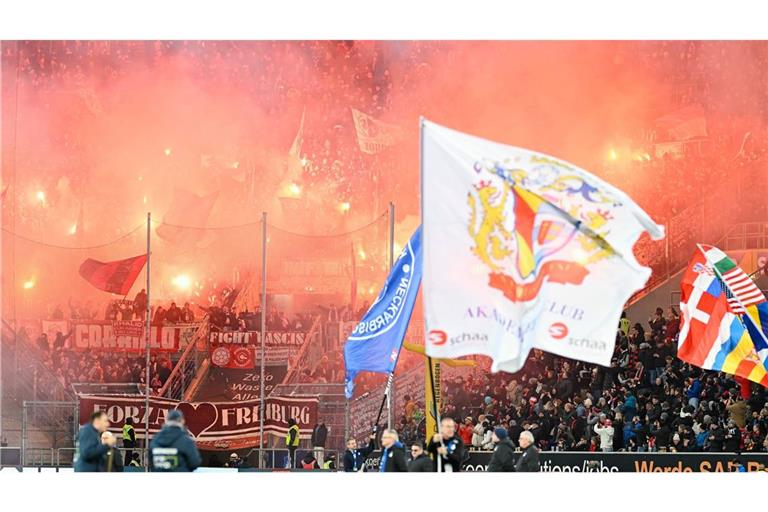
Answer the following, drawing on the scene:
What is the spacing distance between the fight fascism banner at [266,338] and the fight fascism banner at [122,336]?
819 mm

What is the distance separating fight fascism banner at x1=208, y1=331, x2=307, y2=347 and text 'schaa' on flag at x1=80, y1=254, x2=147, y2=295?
244 centimetres

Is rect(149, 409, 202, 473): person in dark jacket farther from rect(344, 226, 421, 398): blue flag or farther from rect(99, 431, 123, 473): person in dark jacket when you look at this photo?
rect(344, 226, 421, 398): blue flag

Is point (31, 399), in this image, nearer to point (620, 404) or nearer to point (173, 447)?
point (620, 404)

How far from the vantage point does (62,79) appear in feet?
96.1

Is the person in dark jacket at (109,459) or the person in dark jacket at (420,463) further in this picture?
the person in dark jacket at (420,463)

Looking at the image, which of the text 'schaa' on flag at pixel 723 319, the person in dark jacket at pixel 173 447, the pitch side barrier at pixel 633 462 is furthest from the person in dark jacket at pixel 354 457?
the person in dark jacket at pixel 173 447

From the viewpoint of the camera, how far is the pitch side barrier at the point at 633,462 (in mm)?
20547

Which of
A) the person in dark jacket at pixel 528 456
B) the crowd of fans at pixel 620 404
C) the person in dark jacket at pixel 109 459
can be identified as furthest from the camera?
the crowd of fans at pixel 620 404

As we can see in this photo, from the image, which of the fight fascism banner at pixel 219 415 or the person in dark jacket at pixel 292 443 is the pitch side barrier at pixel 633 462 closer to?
the person in dark jacket at pixel 292 443

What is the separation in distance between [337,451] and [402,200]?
24.9 feet

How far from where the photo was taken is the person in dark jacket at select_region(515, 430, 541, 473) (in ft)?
45.4

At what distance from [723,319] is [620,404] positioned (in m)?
6.07
